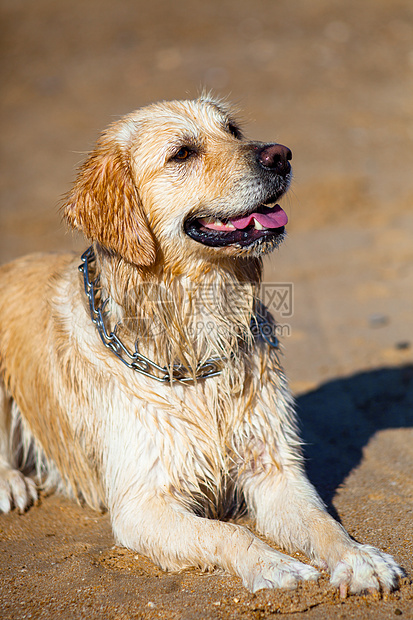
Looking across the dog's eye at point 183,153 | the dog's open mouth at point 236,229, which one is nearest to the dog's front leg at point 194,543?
the dog's open mouth at point 236,229

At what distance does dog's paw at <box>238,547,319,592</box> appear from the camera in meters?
2.91

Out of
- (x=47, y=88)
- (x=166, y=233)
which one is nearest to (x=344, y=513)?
(x=166, y=233)

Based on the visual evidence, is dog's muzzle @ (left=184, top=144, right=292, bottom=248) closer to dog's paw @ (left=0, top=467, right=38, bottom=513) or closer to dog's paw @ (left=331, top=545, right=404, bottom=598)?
dog's paw @ (left=331, top=545, right=404, bottom=598)

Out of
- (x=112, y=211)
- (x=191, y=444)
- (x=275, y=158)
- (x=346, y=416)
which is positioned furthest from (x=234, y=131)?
(x=346, y=416)

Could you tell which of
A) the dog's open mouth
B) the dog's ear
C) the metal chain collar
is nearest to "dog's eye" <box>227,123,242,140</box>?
the dog's open mouth

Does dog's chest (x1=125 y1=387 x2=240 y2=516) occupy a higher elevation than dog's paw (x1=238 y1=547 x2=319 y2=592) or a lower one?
higher

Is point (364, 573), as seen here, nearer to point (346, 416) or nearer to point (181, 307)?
point (181, 307)

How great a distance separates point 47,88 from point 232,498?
15100mm

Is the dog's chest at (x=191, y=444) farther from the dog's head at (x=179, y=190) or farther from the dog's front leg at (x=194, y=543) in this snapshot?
the dog's head at (x=179, y=190)

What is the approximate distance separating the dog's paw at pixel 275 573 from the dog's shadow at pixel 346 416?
872 millimetres

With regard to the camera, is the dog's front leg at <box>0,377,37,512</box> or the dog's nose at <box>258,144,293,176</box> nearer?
the dog's nose at <box>258,144,293,176</box>

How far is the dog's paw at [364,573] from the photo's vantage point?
2.87 m

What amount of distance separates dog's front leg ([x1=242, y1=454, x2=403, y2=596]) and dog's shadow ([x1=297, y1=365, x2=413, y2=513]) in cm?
44

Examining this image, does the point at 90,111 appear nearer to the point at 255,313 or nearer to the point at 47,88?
the point at 47,88
